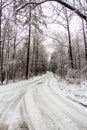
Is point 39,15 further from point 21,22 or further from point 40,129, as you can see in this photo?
point 40,129

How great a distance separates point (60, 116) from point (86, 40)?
28845 millimetres

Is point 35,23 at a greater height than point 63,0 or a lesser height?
lesser

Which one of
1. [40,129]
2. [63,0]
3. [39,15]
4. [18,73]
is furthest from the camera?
[18,73]

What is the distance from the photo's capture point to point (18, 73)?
136 ft

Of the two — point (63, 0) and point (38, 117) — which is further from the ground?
point (63, 0)

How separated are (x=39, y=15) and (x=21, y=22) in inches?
25.7

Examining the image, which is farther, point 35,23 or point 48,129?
point 35,23

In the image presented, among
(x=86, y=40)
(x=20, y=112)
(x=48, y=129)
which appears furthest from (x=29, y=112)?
(x=86, y=40)

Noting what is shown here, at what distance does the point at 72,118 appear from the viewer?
6375 millimetres

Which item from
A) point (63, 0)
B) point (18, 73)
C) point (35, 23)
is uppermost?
point (63, 0)

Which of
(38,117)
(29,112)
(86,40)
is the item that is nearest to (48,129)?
(38,117)

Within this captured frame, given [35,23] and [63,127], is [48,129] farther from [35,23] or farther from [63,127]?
[35,23]

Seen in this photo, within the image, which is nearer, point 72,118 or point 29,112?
point 72,118

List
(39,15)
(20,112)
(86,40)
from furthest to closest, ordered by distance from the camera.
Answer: (86,40)
(20,112)
(39,15)
